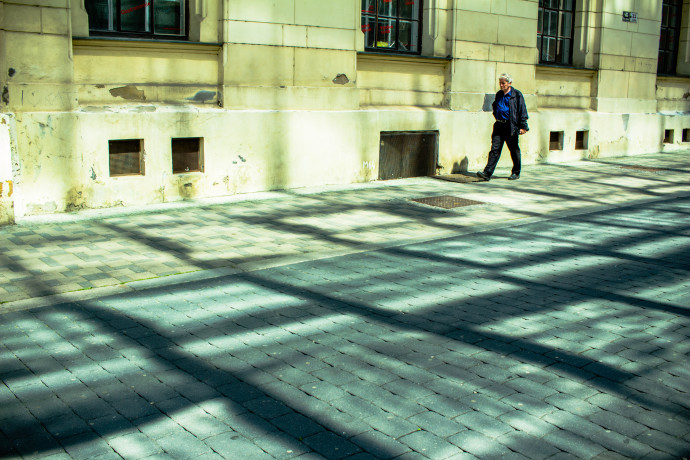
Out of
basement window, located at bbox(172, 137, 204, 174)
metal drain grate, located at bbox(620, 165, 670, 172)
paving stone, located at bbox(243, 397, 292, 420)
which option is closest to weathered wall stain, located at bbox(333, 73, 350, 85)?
basement window, located at bbox(172, 137, 204, 174)

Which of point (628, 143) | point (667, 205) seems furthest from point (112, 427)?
point (628, 143)

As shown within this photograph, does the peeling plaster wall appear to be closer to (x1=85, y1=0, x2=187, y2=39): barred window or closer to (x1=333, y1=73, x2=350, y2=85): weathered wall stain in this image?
(x1=85, y1=0, x2=187, y2=39): barred window

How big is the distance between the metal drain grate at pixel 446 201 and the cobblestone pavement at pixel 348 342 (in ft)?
4.05

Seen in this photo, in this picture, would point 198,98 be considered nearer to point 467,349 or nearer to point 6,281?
point 6,281

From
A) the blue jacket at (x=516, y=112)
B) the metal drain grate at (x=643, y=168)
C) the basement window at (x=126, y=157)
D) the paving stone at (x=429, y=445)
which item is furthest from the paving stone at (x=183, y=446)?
the metal drain grate at (x=643, y=168)

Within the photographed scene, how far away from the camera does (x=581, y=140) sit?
1538cm

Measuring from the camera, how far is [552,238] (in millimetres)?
7820

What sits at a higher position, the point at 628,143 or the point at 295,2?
the point at 295,2

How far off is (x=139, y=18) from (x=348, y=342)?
6.46 m

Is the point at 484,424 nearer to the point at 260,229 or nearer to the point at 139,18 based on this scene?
the point at 260,229

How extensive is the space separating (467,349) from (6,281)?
12.4ft

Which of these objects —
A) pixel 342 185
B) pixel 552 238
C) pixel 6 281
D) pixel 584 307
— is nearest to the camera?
pixel 584 307

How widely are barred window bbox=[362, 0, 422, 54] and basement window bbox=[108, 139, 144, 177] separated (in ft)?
14.3

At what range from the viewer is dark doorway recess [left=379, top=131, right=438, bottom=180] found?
11.7 m
